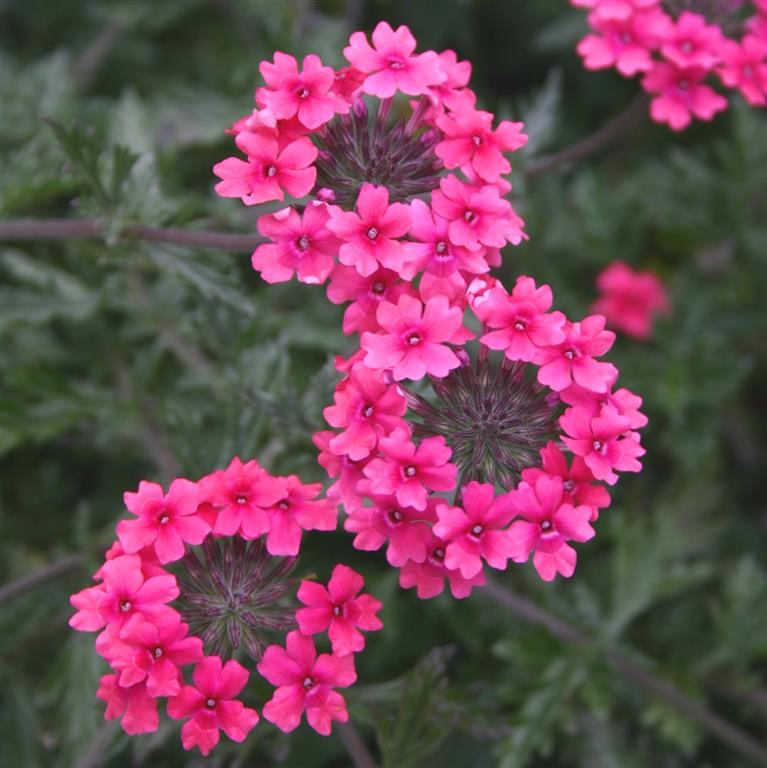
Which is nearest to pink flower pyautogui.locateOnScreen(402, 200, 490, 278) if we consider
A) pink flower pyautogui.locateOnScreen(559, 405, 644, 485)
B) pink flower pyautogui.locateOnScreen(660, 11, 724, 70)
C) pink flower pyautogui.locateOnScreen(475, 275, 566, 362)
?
pink flower pyautogui.locateOnScreen(475, 275, 566, 362)

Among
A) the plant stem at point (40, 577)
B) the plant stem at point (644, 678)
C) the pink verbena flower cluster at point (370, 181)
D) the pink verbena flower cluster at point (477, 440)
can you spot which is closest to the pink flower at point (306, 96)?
the pink verbena flower cluster at point (370, 181)

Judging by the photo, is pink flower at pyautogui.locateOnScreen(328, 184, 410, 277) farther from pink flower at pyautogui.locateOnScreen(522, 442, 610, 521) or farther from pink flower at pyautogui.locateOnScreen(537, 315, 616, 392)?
pink flower at pyautogui.locateOnScreen(522, 442, 610, 521)

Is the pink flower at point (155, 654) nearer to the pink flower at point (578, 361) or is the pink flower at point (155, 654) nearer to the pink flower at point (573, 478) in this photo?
the pink flower at point (573, 478)

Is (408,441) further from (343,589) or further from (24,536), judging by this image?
(24,536)

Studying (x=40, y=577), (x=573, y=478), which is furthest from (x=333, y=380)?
(x=40, y=577)

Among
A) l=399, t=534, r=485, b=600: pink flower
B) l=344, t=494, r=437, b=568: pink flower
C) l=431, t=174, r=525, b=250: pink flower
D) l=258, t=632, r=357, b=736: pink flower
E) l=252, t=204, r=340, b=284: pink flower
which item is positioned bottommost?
l=258, t=632, r=357, b=736: pink flower
